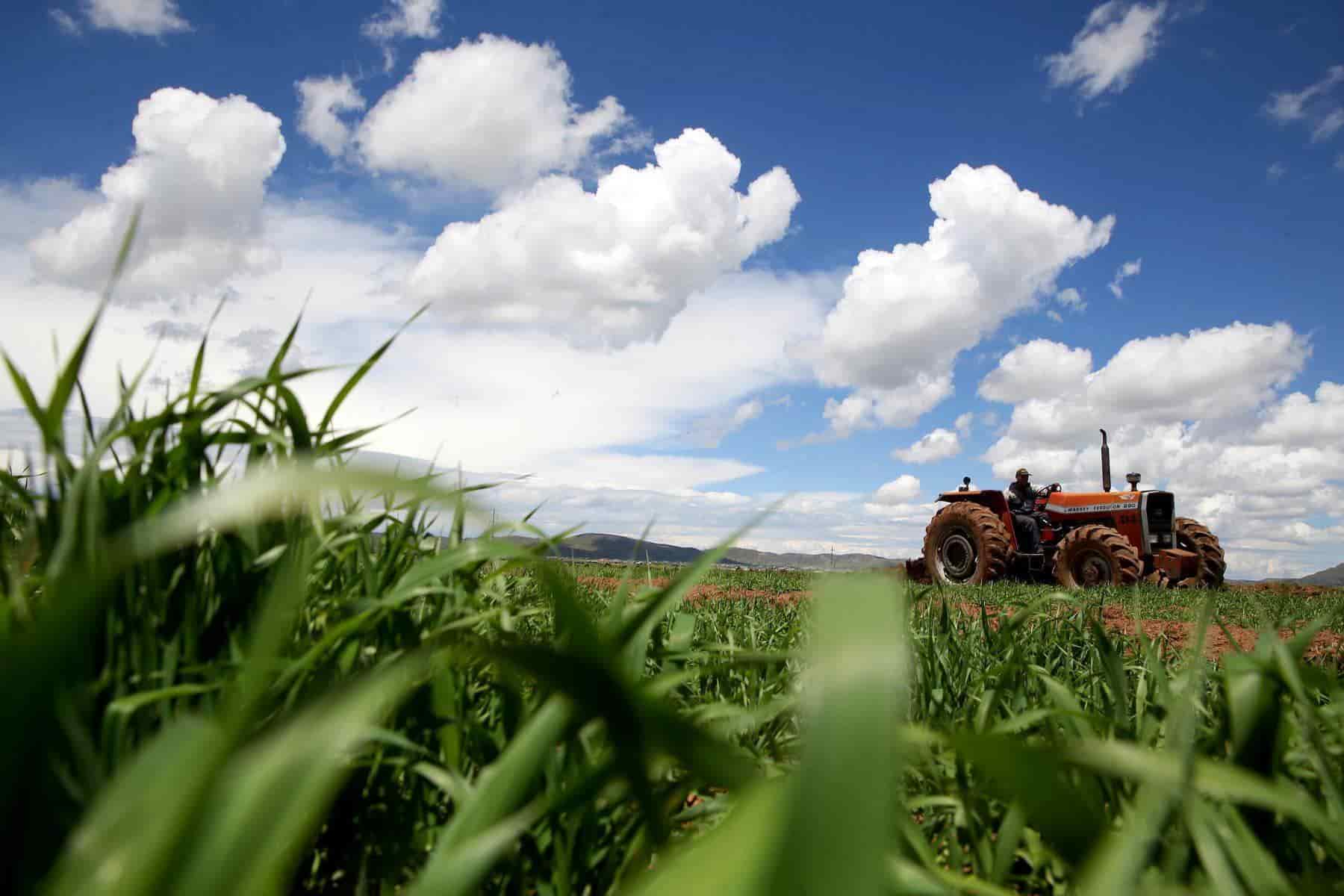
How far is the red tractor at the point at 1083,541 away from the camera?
12906mm

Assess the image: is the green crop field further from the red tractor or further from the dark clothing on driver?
the dark clothing on driver

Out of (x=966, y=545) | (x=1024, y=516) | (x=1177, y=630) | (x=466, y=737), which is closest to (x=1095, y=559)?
(x=1024, y=516)

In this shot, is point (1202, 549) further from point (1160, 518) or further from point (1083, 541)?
point (1083, 541)

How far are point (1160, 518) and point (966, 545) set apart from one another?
3.12 metres

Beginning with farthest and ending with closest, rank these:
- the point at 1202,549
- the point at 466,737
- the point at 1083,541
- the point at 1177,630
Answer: the point at 1202,549 < the point at 1083,541 < the point at 1177,630 < the point at 466,737

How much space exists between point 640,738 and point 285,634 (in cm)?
77

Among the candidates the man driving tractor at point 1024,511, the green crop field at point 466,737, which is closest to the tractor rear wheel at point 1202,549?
the man driving tractor at point 1024,511

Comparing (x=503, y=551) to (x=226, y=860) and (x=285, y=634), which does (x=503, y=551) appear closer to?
(x=285, y=634)

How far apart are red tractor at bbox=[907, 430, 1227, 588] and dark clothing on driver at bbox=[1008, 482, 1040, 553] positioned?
0.37 feet

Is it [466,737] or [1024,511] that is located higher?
[1024,511]

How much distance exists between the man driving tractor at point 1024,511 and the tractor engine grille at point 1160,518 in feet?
5.69

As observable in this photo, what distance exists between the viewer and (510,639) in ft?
3.60

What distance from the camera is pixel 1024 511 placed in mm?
15070

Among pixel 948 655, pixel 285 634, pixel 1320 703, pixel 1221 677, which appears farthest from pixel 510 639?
pixel 1320 703
